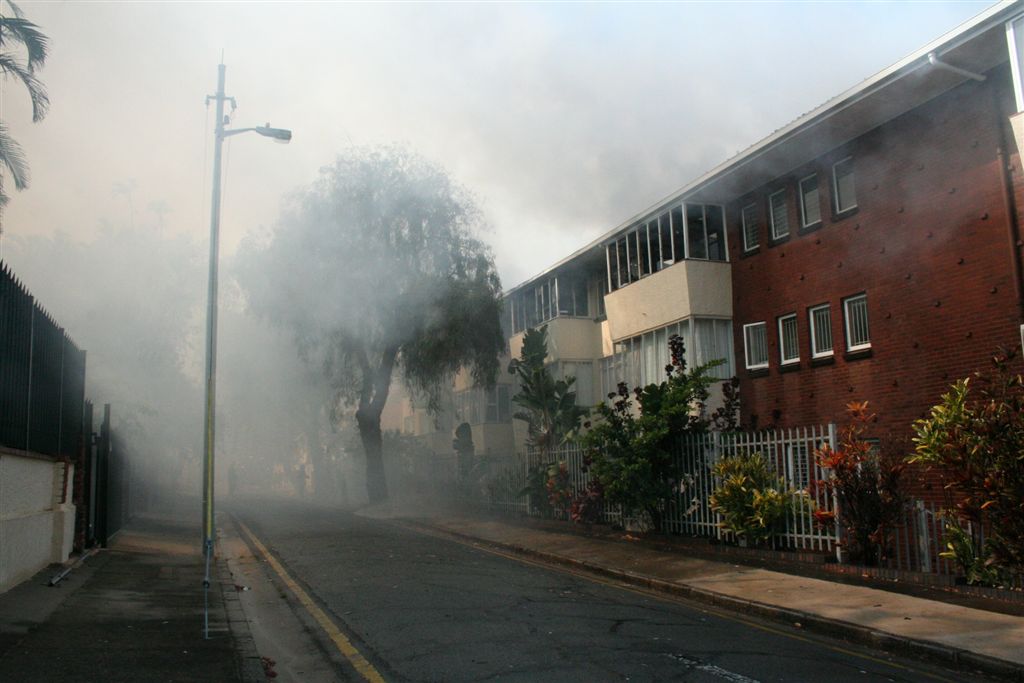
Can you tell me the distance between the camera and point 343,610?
8.47 metres

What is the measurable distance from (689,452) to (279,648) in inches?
325

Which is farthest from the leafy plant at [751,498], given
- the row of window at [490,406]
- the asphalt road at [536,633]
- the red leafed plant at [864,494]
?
the row of window at [490,406]

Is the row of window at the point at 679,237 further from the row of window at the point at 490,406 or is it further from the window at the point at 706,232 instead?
the row of window at the point at 490,406

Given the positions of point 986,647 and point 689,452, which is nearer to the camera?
point 986,647

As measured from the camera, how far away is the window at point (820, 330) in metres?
15.4

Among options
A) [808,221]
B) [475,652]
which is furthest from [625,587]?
[808,221]

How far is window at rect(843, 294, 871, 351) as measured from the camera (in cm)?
1453

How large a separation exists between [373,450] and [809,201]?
17.0 metres

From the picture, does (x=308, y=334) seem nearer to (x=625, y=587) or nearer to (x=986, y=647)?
(x=625, y=587)

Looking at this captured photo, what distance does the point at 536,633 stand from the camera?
23.2 feet

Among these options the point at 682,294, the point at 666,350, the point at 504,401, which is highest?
the point at 682,294

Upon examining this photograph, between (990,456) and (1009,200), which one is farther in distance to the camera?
(1009,200)

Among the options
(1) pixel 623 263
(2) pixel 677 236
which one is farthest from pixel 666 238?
(1) pixel 623 263

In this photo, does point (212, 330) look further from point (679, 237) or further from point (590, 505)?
point (679, 237)
